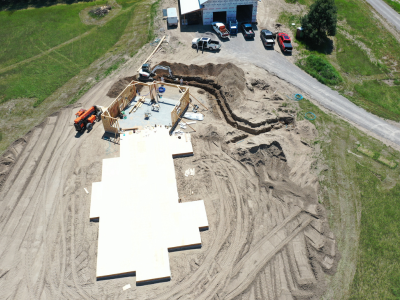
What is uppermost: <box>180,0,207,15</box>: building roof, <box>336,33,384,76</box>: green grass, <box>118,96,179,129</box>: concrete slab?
<box>180,0,207,15</box>: building roof

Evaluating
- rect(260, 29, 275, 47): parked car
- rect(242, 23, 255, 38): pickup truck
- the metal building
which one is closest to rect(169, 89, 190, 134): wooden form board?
rect(260, 29, 275, 47): parked car

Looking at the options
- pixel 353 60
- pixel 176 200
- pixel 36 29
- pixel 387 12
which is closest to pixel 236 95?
pixel 176 200

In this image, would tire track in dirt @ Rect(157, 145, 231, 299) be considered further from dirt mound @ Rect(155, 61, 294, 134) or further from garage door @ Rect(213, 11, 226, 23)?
garage door @ Rect(213, 11, 226, 23)

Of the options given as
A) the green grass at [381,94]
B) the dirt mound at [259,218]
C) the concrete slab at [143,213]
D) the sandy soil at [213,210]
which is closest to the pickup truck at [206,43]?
the sandy soil at [213,210]

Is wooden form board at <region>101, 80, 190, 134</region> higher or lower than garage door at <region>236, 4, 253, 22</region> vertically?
lower

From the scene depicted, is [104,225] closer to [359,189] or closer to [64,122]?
[64,122]

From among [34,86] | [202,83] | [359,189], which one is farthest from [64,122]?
[359,189]
